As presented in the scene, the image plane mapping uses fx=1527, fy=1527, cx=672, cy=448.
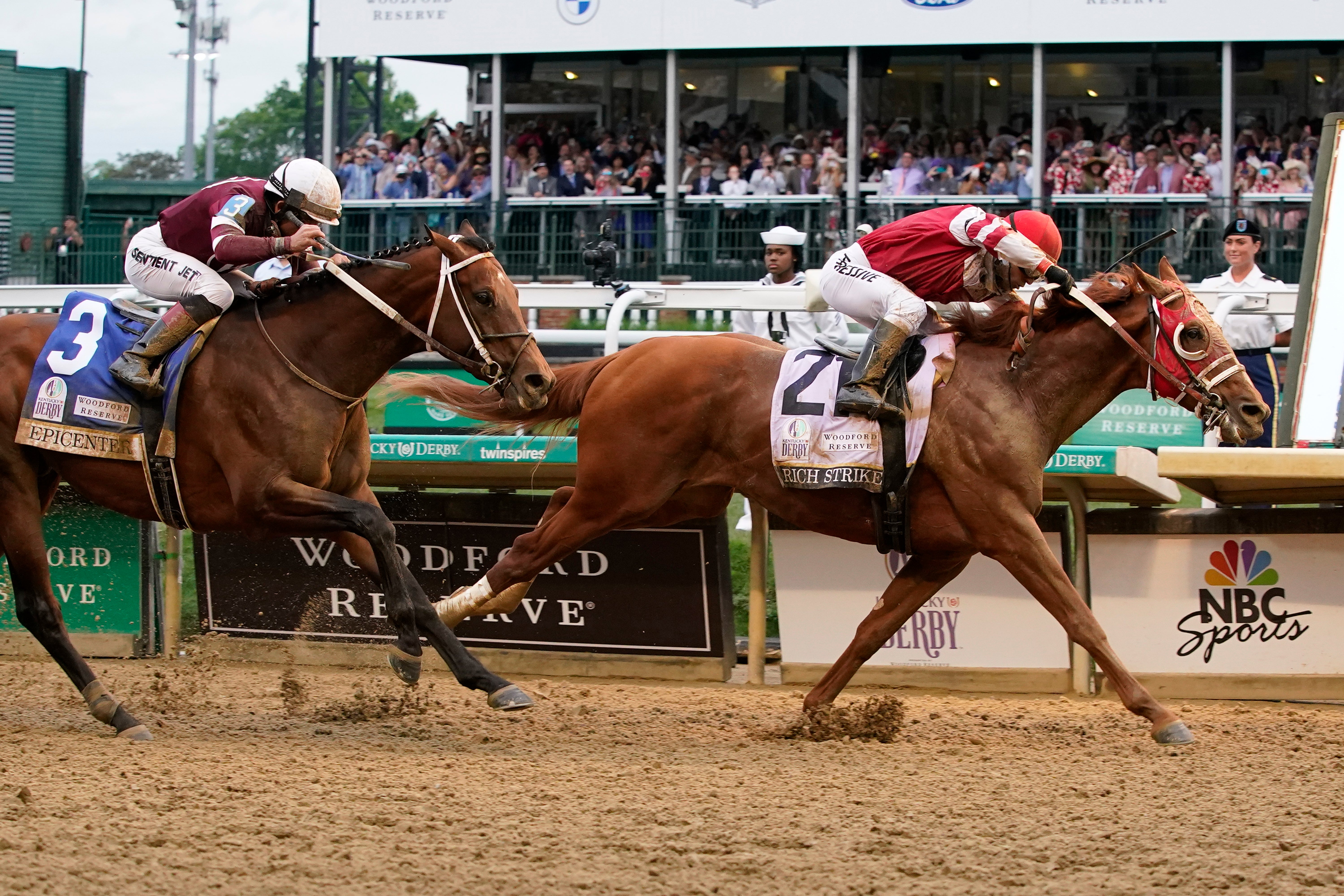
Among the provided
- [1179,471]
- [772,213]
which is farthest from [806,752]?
[772,213]

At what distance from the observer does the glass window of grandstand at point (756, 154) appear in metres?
15.0

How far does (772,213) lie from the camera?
14.8 metres

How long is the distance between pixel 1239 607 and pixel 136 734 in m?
4.72

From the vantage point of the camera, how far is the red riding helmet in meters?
6.00

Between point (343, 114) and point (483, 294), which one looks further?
point (343, 114)

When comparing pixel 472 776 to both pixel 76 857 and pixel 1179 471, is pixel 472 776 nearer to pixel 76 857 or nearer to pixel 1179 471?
pixel 76 857

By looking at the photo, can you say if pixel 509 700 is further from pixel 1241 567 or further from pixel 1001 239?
pixel 1241 567

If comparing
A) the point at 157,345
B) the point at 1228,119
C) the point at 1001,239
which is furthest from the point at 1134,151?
the point at 157,345

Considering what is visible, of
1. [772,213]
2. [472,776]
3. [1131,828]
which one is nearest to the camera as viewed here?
[1131,828]

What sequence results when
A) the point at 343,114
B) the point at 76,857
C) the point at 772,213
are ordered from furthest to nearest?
the point at 343,114, the point at 772,213, the point at 76,857

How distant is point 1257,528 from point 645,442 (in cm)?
285

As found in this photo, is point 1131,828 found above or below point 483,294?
below

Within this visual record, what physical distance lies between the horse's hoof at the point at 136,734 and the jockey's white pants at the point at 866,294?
3.15 metres

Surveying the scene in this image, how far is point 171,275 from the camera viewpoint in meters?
6.07
